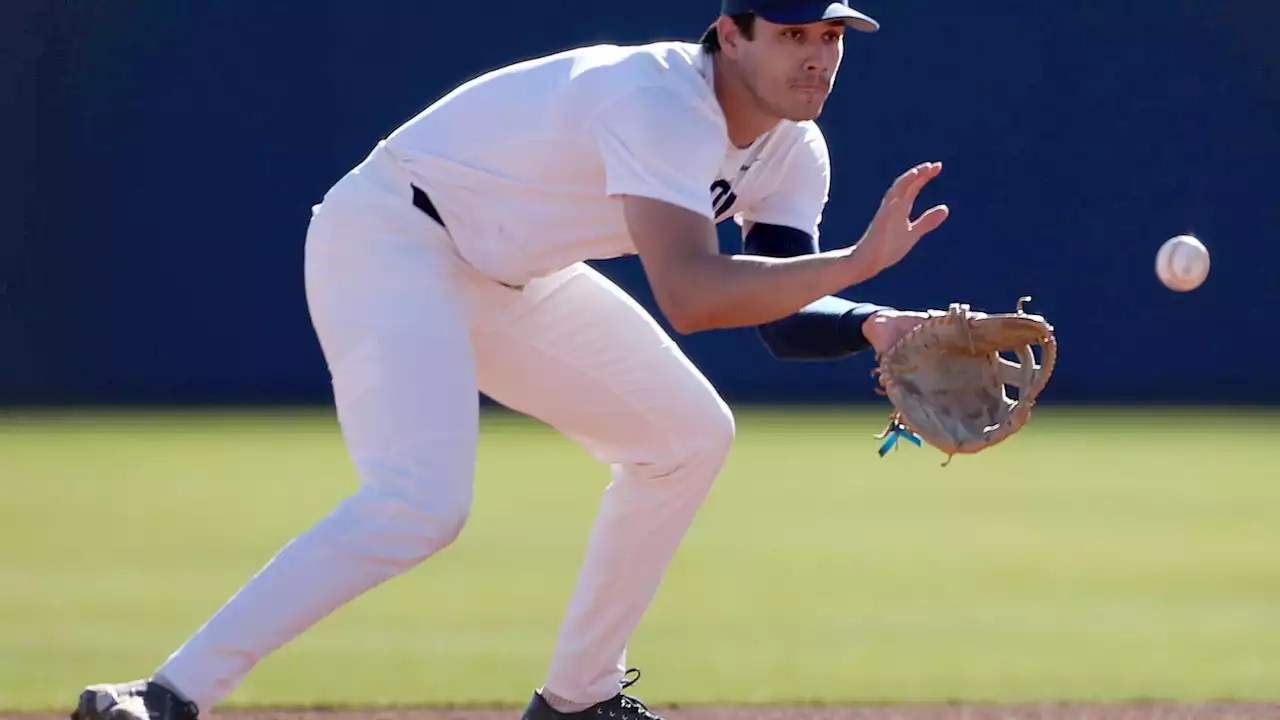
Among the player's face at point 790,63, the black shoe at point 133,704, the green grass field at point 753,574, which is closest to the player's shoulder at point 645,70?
the player's face at point 790,63

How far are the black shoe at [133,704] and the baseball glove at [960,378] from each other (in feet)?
4.73

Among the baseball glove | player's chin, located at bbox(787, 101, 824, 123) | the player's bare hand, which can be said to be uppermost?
player's chin, located at bbox(787, 101, 824, 123)

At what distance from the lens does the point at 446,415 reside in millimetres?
3551

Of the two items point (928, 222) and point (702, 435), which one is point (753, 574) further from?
point (928, 222)

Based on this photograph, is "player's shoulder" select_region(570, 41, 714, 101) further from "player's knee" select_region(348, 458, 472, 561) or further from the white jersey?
"player's knee" select_region(348, 458, 472, 561)

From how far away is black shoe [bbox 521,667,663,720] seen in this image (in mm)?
4129

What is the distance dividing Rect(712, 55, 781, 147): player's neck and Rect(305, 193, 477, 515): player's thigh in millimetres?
591

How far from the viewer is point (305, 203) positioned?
1407 cm

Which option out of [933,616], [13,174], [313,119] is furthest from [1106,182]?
[933,616]

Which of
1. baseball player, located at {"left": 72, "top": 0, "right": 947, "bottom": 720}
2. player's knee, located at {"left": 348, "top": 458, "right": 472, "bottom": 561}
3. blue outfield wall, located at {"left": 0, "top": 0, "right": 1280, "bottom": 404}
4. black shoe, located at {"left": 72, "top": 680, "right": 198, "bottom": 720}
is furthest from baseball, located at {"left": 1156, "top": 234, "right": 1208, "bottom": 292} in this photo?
blue outfield wall, located at {"left": 0, "top": 0, "right": 1280, "bottom": 404}

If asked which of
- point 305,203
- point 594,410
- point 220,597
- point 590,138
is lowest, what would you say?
point 220,597

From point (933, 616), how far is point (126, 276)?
9.29 meters

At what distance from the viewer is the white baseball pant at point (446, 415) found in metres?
3.40

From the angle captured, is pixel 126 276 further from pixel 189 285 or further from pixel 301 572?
pixel 301 572
